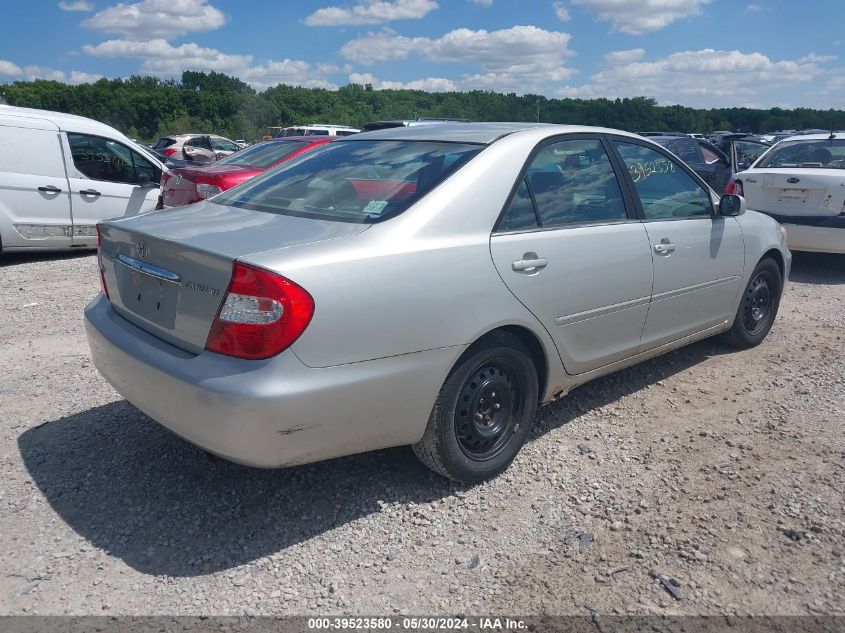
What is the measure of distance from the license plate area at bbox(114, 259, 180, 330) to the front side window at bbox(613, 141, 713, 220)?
105 inches

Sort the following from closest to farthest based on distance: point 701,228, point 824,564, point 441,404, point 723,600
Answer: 1. point 723,600
2. point 824,564
3. point 441,404
4. point 701,228

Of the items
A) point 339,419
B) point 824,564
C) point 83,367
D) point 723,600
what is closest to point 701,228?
point 824,564

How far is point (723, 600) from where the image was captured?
2.65 m

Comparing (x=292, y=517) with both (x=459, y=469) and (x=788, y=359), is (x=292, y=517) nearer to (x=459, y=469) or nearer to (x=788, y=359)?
(x=459, y=469)

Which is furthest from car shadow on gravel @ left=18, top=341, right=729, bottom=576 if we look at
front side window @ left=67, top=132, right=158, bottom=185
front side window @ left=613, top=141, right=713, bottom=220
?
front side window @ left=67, top=132, right=158, bottom=185

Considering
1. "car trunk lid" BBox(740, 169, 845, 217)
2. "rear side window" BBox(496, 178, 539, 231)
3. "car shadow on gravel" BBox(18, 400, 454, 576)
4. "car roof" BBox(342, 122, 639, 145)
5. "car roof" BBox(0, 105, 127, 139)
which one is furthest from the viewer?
"car roof" BBox(0, 105, 127, 139)

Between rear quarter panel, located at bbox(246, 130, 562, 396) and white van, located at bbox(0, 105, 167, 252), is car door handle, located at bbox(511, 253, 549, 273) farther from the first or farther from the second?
white van, located at bbox(0, 105, 167, 252)

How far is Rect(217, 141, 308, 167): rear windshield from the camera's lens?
8.83 meters

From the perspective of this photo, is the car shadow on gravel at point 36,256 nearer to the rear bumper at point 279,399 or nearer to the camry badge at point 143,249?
the camry badge at point 143,249

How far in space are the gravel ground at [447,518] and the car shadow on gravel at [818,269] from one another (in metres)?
4.11

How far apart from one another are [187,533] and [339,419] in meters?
0.86

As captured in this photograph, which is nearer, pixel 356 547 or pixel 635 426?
pixel 356 547

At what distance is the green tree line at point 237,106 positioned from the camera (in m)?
51.0

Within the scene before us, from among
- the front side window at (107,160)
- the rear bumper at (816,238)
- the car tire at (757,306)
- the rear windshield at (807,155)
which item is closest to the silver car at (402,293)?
the car tire at (757,306)
